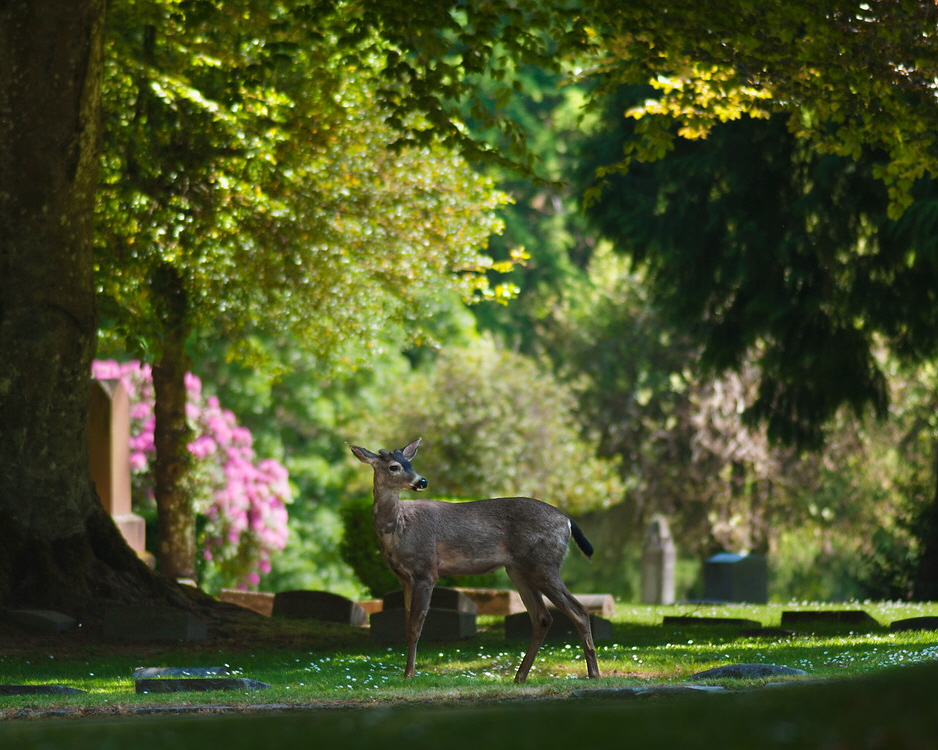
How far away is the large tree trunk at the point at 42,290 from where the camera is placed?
12812mm

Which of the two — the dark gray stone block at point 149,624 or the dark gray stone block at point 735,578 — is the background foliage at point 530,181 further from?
the dark gray stone block at point 149,624

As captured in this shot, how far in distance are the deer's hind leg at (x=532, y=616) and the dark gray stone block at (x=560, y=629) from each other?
2.40 metres

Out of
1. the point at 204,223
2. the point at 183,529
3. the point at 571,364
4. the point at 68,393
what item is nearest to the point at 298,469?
the point at 571,364

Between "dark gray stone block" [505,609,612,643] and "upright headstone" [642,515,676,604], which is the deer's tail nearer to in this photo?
"dark gray stone block" [505,609,612,643]

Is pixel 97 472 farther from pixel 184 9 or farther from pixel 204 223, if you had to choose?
pixel 184 9

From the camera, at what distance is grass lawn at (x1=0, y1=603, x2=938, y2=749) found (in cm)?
410

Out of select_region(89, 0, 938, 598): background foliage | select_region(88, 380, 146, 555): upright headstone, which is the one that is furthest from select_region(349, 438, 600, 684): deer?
select_region(88, 380, 146, 555): upright headstone

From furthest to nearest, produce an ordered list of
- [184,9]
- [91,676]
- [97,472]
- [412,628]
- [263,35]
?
[97,472]
[263,35]
[184,9]
[91,676]
[412,628]

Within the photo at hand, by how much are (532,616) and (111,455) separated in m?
10.4

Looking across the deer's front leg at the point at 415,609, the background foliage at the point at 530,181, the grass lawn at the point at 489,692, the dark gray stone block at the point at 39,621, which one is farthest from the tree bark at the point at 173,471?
the deer's front leg at the point at 415,609

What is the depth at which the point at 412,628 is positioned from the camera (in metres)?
9.92

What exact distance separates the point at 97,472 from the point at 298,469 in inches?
632

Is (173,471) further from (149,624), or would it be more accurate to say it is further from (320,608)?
(149,624)

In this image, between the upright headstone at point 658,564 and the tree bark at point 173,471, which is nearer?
the tree bark at point 173,471
